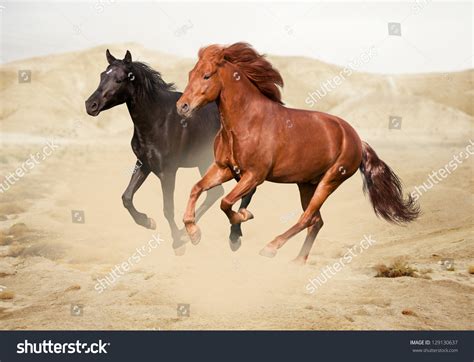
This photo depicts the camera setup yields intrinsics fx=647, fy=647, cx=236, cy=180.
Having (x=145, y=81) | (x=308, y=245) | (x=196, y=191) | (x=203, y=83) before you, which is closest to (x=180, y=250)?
(x=308, y=245)

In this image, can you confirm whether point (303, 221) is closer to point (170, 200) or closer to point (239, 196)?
point (239, 196)

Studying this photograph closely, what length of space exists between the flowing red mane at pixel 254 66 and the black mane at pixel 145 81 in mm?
1894

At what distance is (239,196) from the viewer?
763 centimetres

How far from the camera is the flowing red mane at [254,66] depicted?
779 cm

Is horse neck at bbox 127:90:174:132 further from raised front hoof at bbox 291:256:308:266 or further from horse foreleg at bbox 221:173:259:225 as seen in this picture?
raised front hoof at bbox 291:256:308:266

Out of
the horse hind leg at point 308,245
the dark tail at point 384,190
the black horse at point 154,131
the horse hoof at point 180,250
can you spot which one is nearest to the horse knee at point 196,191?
the black horse at point 154,131

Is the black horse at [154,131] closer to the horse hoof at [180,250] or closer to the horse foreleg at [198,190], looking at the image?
the horse hoof at [180,250]

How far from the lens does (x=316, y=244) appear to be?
40.3 ft

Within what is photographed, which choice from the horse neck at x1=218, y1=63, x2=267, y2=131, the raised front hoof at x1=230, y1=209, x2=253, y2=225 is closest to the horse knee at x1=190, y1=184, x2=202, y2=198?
the raised front hoof at x1=230, y1=209, x2=253, y2=225

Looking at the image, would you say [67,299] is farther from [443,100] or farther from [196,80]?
[443,100]

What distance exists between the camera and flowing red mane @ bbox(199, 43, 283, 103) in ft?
25.6

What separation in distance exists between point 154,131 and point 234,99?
6.88 ft

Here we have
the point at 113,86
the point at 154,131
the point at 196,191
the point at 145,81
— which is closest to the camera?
the point at 196,191

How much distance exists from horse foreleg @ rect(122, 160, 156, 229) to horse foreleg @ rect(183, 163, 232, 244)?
195 cm
